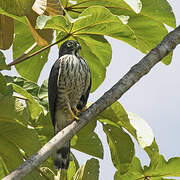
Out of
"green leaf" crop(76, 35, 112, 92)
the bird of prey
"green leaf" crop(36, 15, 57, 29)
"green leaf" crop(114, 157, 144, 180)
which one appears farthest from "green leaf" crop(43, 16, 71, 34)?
"green leaf" crop(114, 157, 144, 180)

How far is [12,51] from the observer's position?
3.95 meters

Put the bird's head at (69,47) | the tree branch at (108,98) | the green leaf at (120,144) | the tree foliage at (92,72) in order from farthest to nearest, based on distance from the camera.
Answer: the bird's head at (69,47), the green leaf at (120,144), the tree foliage at (92,72), the tree branch at (108,98)

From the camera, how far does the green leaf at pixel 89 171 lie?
3.00m

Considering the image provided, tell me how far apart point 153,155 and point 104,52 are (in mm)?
867

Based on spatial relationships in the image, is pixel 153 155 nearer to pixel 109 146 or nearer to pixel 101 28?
pixel 109 146

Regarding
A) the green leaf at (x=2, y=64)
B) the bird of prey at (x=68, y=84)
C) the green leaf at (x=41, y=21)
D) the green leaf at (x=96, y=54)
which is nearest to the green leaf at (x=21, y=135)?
the green leaf at (x=2, y=64)

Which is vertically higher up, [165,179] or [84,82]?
Answer: [84,82]

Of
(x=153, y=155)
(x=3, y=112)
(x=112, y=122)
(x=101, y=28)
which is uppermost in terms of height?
(x=101, y=28)

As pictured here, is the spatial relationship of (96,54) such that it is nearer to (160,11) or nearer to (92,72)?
(92,72)

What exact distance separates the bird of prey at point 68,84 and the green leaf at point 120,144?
0.37 metres

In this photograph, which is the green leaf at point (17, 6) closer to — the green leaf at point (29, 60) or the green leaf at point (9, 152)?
the green leaf at point (9, 152)

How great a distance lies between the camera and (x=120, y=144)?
339 cm

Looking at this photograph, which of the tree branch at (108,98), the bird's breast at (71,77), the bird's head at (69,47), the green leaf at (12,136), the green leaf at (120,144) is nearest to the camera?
the tree branch at (108,98)

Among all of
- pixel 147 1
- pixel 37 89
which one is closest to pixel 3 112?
pixel 37 89
